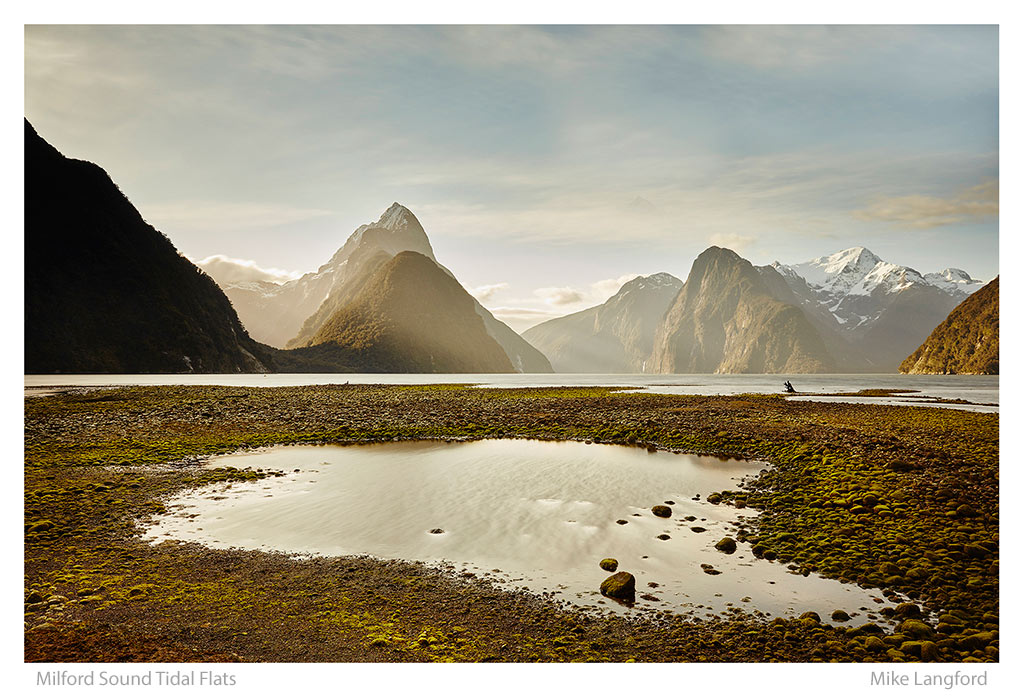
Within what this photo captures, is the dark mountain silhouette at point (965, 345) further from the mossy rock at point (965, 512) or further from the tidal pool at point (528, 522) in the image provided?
the tidal pool at point (528, 522)

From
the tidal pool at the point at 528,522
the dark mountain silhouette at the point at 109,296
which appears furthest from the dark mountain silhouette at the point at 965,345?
the dark mountain silhouette at the point at 109,296

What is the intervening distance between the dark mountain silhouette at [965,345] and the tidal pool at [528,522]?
161m

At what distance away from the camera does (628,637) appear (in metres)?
7.78

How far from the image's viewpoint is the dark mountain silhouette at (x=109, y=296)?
102 meters

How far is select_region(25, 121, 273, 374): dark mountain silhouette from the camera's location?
4001 inches

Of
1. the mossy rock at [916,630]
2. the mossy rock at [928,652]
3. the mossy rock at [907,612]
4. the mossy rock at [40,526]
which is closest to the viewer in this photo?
the mossy rock at [928,652]

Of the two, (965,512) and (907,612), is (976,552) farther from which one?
(907,612)

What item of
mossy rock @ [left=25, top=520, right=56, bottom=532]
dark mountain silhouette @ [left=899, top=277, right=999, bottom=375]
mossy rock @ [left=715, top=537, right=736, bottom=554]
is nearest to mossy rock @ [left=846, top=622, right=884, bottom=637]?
mossy rock @ [left=715, top=537, right=736, bottom=554]

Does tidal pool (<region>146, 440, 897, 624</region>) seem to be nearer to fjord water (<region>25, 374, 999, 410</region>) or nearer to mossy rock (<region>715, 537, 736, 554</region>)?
mossy rock (<region>715, 537, 736, 554</region>)

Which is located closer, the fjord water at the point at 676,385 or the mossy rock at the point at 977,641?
the mossy rock at the point at 977,641

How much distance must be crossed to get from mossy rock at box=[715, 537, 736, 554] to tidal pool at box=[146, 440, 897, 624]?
0.20 m

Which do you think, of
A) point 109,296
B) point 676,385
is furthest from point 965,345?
point 109,296

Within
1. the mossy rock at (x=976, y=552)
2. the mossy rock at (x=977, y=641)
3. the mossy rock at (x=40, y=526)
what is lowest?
the mossy rock at (x=977, y=641)
